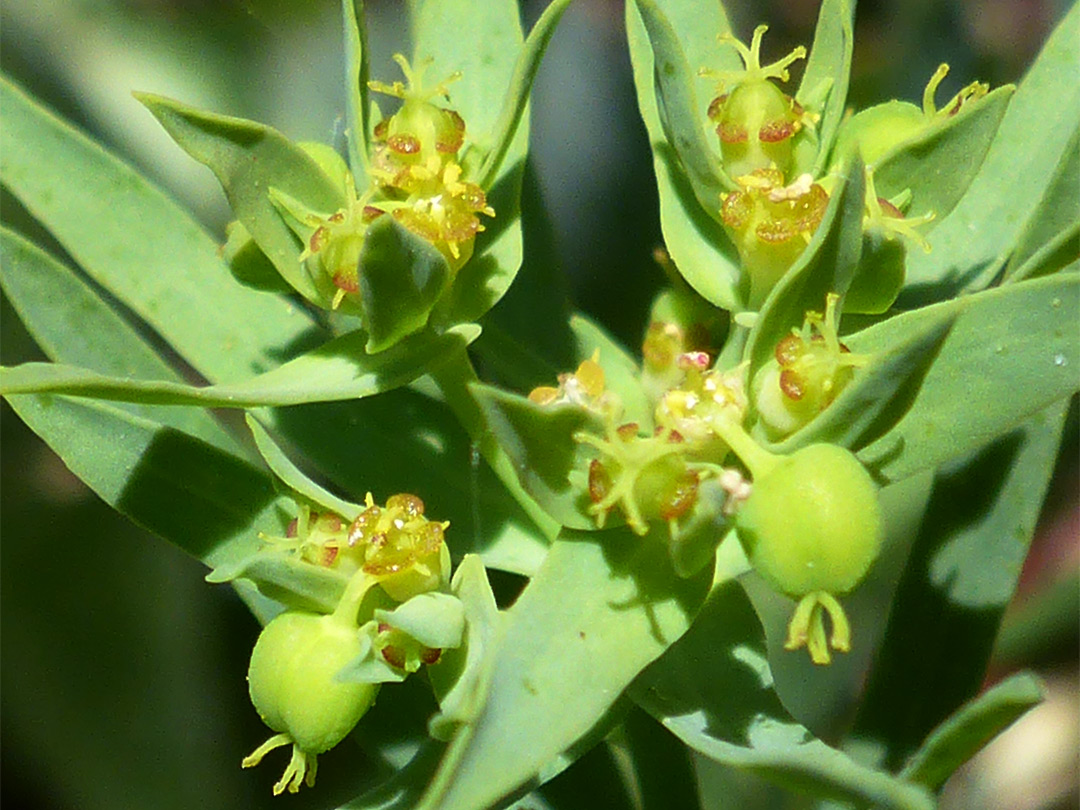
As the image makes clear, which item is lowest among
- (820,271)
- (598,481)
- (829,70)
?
(598,481)

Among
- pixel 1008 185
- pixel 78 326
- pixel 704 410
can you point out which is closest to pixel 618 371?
pixel 704 410

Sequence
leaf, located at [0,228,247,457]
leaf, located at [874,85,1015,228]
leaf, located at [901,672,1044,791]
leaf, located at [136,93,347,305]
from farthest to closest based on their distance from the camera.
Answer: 1. leaf, located at [0,228,247,457]
2. leaf, located at [874,85,1015,228]
3. leaf, located at [136,93,347,305]
4. leaf, located at [901,672,1044,791]

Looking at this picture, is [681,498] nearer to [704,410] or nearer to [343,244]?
[704,410]

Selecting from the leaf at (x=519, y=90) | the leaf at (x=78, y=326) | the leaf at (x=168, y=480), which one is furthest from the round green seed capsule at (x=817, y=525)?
the leaf at (x=78, y=326)

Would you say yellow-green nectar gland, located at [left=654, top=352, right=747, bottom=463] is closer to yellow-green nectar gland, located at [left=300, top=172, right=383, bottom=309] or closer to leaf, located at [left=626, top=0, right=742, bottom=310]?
leaf, located at [left=626, top=0, right=742, bottom=310]

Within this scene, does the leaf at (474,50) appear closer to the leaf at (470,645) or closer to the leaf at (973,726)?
the leaf at (470,645)

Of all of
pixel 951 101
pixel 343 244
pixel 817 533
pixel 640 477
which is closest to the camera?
pixel 817 533

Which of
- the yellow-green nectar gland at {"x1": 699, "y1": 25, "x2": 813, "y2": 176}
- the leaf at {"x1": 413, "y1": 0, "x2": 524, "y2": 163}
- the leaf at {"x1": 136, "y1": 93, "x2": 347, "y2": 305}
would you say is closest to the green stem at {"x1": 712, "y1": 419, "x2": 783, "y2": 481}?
the yellow-green nectar gland at {"x1": 699, "y1": 25, "x2": 813, "y2": 176}
